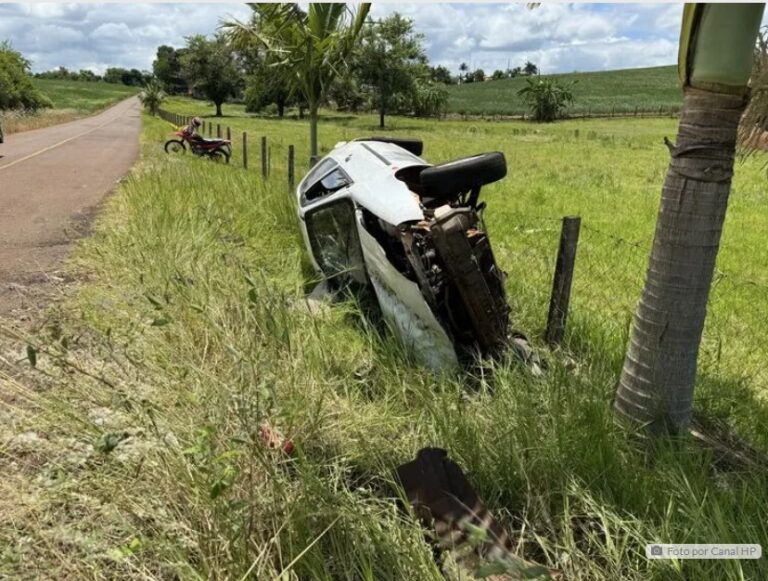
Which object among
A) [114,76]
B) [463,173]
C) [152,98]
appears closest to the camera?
[463,173]

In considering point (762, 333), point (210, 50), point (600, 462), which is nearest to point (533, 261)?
point (762, 333)

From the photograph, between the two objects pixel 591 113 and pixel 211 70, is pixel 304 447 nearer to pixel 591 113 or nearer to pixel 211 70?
pixel 591 113

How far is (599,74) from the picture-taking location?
110562mm

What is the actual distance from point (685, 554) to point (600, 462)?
1.77 ft

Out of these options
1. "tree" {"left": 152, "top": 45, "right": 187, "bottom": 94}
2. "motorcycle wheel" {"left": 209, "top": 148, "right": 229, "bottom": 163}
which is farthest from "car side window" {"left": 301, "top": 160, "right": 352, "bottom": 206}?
"tree" {"left": 152, "top": 45, "right": 187, "bottom": 94}

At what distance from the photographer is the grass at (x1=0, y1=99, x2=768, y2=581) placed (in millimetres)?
2119

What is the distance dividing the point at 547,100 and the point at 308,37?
5491cm

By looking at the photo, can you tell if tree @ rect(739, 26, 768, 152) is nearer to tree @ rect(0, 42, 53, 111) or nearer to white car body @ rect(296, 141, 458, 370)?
white car body @ rect(296, 141, 458, 370)

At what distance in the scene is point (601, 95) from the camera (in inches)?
3292

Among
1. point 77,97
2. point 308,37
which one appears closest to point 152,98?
point 77,97

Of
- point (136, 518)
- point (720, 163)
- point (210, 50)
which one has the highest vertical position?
point (210, 50)

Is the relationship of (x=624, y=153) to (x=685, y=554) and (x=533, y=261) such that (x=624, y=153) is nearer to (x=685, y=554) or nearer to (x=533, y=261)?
(x=533, y=261)

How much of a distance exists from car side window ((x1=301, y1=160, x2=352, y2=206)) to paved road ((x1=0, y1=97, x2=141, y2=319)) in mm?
2580

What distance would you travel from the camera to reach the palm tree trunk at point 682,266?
2.54 m
